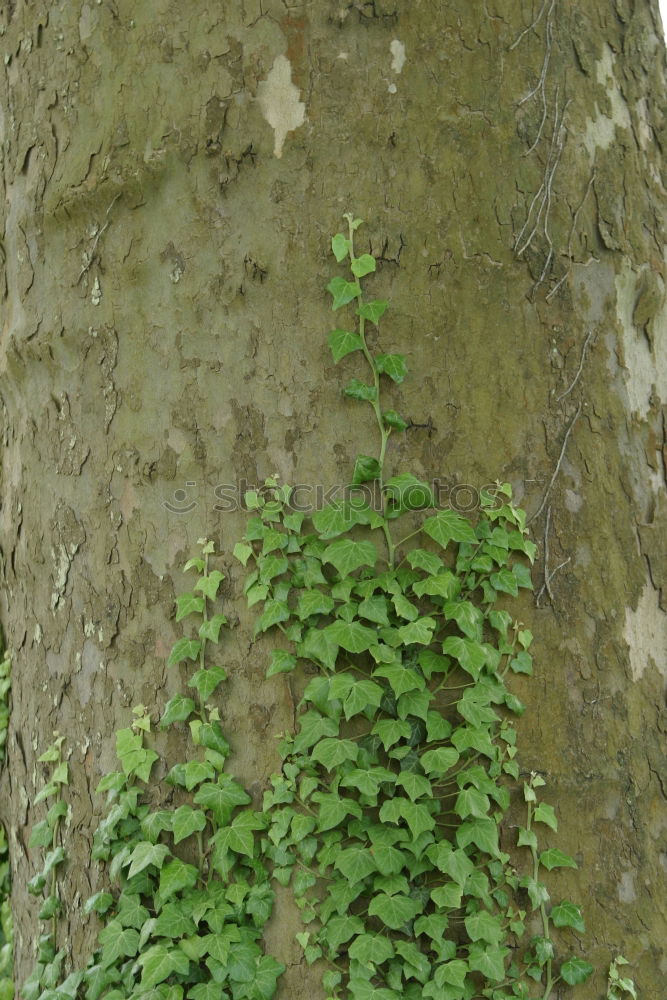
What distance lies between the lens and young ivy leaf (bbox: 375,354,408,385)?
211 cm

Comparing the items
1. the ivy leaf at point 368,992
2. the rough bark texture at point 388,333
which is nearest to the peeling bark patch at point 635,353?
the rough bark texture at point 388,333

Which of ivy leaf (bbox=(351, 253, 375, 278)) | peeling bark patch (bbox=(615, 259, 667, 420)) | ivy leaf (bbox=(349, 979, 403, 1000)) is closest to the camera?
ivy leaf (bbox=(349, 979, 403, 1000))

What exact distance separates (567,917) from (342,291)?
1576 millimetres

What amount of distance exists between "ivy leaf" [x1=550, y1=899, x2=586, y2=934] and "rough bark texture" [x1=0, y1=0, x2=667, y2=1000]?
3cm

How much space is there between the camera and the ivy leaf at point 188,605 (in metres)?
2.13

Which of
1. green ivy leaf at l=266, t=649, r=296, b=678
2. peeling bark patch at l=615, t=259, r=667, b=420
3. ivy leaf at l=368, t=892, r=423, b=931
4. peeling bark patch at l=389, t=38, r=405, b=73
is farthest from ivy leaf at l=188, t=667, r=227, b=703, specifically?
peeling bark patch at l=389, t=38, r=405, b=73

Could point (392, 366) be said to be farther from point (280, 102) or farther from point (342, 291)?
point (280, 102)

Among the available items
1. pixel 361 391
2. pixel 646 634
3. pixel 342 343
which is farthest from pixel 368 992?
pixel 342 343

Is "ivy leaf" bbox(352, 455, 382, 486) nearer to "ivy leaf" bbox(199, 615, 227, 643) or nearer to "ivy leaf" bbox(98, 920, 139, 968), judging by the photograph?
"ivy leaf" bbox(199, 615, 227, 643)

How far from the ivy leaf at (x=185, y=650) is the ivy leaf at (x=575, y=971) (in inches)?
44.6

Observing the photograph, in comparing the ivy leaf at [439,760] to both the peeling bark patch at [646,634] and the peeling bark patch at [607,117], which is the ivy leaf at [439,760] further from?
the peeling bark patch at [607,117]

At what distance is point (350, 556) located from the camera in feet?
6.66

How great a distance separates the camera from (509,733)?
6.80 feet

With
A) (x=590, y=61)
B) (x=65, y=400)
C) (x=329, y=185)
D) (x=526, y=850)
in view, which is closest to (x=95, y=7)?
(x=329, y=185)
